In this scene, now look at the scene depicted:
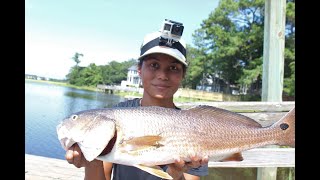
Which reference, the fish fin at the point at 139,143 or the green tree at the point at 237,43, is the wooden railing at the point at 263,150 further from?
the green tree at the point at 237,43

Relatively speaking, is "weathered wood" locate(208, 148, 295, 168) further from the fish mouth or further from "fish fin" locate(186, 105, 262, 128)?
the fish mouth

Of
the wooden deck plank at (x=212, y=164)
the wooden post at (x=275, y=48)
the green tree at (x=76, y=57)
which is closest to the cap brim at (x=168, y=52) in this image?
the wooden deck plank at (x=212, y=164)

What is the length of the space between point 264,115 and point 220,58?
33.7 meters

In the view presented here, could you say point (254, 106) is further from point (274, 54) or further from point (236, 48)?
point (236, 48)

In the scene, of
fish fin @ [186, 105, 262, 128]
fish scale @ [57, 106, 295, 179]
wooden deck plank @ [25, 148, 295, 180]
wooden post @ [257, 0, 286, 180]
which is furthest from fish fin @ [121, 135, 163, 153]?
wooden post @ [257, 0, 286, 180]

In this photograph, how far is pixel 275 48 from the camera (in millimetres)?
4086

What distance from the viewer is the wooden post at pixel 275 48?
159 inches

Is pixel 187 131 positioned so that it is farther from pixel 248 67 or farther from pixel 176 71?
pixel 248 67

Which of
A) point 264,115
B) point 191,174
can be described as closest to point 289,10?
point 264,115

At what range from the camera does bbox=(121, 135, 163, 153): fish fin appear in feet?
5.94

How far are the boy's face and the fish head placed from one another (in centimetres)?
56

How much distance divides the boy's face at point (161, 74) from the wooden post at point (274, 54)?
2161 millimetres

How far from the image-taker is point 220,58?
36.8 meters

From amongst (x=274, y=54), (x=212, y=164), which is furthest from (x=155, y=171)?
(x=274, y=54)
